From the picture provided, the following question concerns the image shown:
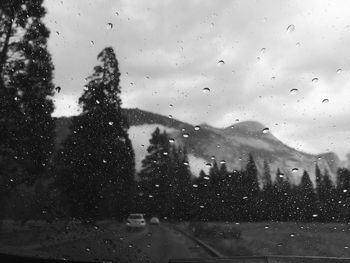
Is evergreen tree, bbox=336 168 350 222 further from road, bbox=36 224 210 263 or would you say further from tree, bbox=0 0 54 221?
tree, bbox=0 0 54 221

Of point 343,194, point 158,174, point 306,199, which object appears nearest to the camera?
point 343,194

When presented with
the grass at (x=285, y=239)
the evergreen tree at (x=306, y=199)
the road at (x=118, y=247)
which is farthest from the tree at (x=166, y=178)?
the evergreen tree at (x=306, y=199)

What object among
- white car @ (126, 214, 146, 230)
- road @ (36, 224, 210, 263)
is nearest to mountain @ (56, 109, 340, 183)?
white car @ (126, 214, 146, 230)

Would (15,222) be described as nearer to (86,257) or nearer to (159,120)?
(86,257)

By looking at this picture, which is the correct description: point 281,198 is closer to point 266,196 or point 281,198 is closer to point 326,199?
point 266,196

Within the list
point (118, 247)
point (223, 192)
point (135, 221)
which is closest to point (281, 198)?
point (223, 192)

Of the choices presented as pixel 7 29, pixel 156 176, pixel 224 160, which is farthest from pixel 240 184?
pixel 7 29

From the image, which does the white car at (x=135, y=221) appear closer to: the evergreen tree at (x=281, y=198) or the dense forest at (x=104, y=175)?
the dense forest at (x=104, y=175)

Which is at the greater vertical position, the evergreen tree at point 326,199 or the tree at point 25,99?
the tree at point 25,99
